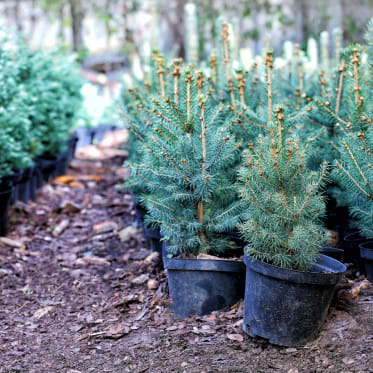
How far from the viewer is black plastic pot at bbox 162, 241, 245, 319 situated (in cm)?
287

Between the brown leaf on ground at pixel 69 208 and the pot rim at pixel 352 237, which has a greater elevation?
the pot rim at pixel 352 237

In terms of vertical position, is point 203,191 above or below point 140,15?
below

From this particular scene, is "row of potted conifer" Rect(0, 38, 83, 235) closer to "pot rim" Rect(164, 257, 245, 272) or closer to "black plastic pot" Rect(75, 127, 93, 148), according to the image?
"black plastic pot" Rect(75, 127, 93, 148)

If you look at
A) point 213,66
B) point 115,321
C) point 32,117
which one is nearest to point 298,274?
point 115,321

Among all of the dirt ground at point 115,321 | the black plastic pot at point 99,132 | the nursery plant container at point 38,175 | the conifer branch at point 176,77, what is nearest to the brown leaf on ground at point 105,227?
the dirt ground at point 115,321

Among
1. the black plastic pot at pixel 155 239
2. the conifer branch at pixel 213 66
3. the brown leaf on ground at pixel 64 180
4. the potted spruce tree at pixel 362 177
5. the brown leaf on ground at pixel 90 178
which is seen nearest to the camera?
the potted spruce tree at pixel 362 177

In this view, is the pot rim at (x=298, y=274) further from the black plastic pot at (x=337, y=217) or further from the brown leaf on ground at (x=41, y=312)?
the brown leaf on ground at (x=41, y=312)

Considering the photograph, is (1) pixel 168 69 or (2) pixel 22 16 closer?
(1) pixel 168 69

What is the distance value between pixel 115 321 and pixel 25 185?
9.40 feet

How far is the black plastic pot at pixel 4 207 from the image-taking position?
174 inches

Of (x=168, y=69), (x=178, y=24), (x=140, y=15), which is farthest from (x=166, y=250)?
(x=140, y=15)

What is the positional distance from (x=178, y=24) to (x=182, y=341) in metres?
9.82

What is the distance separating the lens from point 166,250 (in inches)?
124

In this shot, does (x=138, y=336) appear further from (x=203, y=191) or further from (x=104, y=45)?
(x=104, y=45)
